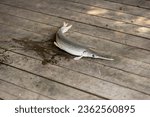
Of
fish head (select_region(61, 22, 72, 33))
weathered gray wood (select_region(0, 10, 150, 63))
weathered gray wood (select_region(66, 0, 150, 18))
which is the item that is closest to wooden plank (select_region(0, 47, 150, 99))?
weathered gray wood (select_region(0, 10, 150, 63))

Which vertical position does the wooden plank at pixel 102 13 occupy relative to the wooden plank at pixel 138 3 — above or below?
below

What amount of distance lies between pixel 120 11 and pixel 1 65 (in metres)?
1.57

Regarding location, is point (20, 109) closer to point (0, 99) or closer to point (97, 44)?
point (0, 99)

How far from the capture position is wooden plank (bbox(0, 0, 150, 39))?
3385 millimetres

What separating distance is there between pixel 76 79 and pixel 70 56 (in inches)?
13.4

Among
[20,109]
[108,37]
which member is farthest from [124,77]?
[20,109]

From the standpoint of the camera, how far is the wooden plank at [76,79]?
258 centimetres

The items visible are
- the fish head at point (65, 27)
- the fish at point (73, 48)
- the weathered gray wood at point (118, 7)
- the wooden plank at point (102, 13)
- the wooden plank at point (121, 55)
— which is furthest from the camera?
the weathered gray wood at point (118, 7)

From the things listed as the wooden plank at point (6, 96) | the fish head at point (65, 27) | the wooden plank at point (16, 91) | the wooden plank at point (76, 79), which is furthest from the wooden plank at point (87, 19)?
the wooden plank at point (6, 96)

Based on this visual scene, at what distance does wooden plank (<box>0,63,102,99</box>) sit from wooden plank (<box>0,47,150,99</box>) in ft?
0.17

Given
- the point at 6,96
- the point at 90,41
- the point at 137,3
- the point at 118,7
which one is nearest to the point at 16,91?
the point at 6,96

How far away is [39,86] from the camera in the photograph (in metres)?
2.72

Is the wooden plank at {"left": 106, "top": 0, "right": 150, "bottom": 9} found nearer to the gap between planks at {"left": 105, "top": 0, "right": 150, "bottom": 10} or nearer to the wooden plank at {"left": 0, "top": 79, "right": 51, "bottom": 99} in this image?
the gap between planks at {"left": 105, "top": 0, "right": 150, "bottom": 10}

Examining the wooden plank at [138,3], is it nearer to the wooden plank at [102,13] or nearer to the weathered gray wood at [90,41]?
the wooden plank at [102,13]
